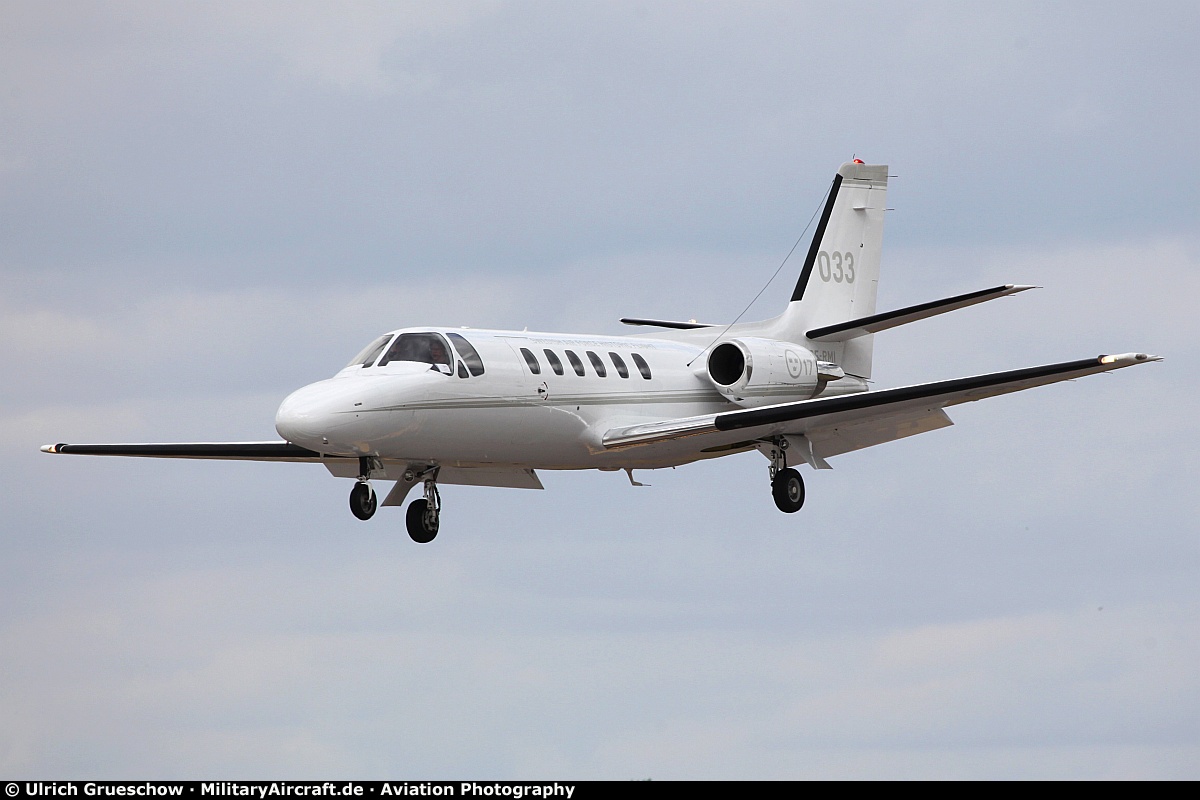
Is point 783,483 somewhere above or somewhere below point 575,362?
below

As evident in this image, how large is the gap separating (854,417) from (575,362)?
15.8ft

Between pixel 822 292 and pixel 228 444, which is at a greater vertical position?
pixel 822 292

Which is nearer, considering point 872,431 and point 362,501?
point 362,501

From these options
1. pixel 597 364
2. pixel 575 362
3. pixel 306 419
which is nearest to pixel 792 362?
pixel 597 364

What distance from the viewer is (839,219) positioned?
37.2m

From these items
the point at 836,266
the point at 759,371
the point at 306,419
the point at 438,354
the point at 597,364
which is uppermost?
the point at 836,266

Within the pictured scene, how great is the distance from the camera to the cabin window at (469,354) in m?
27.9

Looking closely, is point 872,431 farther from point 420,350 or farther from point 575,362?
point 420,350

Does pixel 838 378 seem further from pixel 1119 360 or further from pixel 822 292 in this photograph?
pixel 1119 360

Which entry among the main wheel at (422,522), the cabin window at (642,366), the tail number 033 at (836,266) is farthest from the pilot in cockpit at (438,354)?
the tail number 033 at (836,266)

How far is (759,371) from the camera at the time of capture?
3294 centimetres

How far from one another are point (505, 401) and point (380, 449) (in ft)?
7.32

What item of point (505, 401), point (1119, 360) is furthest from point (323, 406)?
point (1119, 360)

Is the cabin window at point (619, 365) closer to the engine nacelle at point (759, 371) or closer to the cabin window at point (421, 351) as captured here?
the engine nacelle at point (759, 371)
